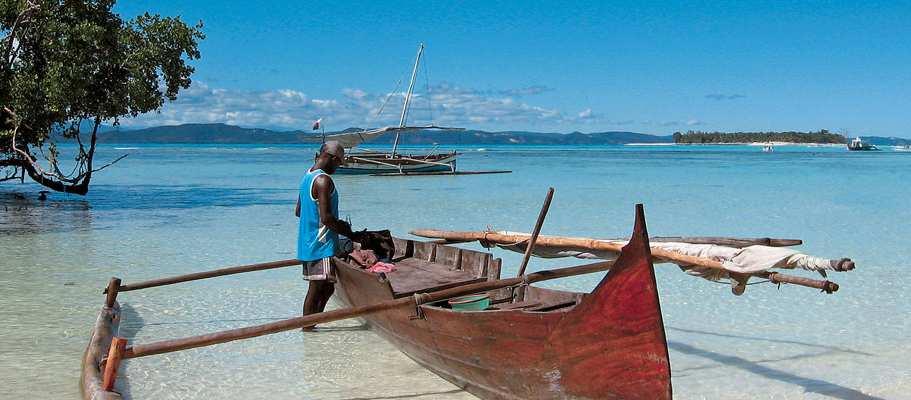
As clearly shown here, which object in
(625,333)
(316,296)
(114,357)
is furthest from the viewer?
(316,296)

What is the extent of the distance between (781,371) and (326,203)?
4.07 metres

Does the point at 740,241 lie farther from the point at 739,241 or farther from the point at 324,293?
the point at 324,293

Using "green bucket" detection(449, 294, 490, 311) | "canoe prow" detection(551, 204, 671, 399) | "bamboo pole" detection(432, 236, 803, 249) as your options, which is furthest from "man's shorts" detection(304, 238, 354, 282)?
"canoe prow" detection(551, 204, 671, 399)

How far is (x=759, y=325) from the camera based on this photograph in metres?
7.89

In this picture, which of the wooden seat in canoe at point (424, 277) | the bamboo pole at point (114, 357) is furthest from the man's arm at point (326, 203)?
the bamboo pole at point (114, 357)

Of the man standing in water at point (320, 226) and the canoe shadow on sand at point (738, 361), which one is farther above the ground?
the man standing in water at point (320, 226)

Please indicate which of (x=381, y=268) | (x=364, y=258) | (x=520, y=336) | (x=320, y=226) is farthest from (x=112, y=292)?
(x=520, y=336)

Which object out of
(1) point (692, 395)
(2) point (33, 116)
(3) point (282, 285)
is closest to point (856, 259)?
(1) point (692, 395)

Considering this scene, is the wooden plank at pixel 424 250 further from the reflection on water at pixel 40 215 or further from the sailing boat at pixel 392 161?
the sailing boat at pixel 392 161

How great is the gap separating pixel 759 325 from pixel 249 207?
15.4 metres

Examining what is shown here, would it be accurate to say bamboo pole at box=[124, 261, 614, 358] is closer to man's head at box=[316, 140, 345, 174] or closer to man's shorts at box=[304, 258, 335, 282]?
man's shorts at box=[304, 258, 335, 282]

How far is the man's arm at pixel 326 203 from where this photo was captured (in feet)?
21.1

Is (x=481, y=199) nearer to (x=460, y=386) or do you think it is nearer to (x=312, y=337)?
(x=312, y=337)

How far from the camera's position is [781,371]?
21.0 ft
